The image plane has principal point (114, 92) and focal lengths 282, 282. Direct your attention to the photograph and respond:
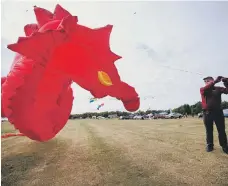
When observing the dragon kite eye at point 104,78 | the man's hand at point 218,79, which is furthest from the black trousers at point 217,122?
the dragon kite eye at point 104,78

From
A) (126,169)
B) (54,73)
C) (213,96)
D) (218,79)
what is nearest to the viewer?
(54,73)

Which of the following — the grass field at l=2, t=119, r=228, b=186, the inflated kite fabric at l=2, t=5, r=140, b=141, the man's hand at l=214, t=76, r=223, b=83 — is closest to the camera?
the inflated kite fabric at l=2, t=5, r=140, b=141

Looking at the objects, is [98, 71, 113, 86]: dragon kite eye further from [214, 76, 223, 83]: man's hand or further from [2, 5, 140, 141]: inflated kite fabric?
[214, 76, 223, 83]: man's hand

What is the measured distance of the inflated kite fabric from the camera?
4.09 feet

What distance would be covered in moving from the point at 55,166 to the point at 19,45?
5.43m

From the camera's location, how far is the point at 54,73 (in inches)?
57.0

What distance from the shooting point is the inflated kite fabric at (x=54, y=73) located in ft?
4.09

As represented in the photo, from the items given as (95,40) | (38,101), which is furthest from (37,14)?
(38,101)

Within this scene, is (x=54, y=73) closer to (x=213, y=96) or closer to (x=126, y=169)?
(x=126, y=169)

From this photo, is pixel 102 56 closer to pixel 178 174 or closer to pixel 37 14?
pixel 37 14

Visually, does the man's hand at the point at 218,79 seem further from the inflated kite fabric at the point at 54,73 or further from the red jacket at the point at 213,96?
the inflated kite fabric at the point at 54,73

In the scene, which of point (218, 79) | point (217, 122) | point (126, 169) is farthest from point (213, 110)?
point (126, 169)

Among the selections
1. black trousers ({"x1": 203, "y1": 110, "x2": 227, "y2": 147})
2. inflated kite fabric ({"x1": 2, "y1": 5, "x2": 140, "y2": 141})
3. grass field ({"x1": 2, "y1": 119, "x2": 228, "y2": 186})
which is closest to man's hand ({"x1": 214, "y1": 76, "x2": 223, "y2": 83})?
black trousers ({"x1": 203, "y1": 110, "x2": 227, "y2": 147})

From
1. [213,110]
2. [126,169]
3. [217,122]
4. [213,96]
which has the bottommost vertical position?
[126,169]
